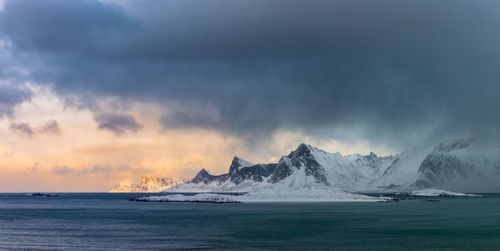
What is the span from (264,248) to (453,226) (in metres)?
45.0

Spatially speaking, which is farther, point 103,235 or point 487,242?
point 103,235

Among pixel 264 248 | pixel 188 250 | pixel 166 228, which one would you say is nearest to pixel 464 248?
pixel 264 248

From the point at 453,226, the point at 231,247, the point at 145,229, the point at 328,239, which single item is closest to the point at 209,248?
the point at 231,247

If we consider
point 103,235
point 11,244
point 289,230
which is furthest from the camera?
point 289,230

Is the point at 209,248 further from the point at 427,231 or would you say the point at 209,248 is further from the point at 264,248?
the point at 427,231

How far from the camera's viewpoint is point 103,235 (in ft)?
253

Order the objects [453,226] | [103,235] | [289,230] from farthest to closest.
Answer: [453,226] < [289,230] < [103,235]

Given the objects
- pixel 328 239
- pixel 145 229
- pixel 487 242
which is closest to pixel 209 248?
pixel 328 239

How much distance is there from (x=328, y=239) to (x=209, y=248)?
18.7m

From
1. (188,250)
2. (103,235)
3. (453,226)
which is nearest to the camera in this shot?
(188,250)

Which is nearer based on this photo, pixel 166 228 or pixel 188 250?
pixel 188 250

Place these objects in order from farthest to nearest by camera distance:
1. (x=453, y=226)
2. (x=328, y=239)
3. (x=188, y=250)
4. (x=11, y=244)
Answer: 1. (x=453, y=226)
2. (x=328, y=239)
3. (x=11, y=244)
4. (x=188, y=250)

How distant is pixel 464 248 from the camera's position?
60.9 m

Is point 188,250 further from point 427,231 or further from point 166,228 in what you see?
point 427,231
